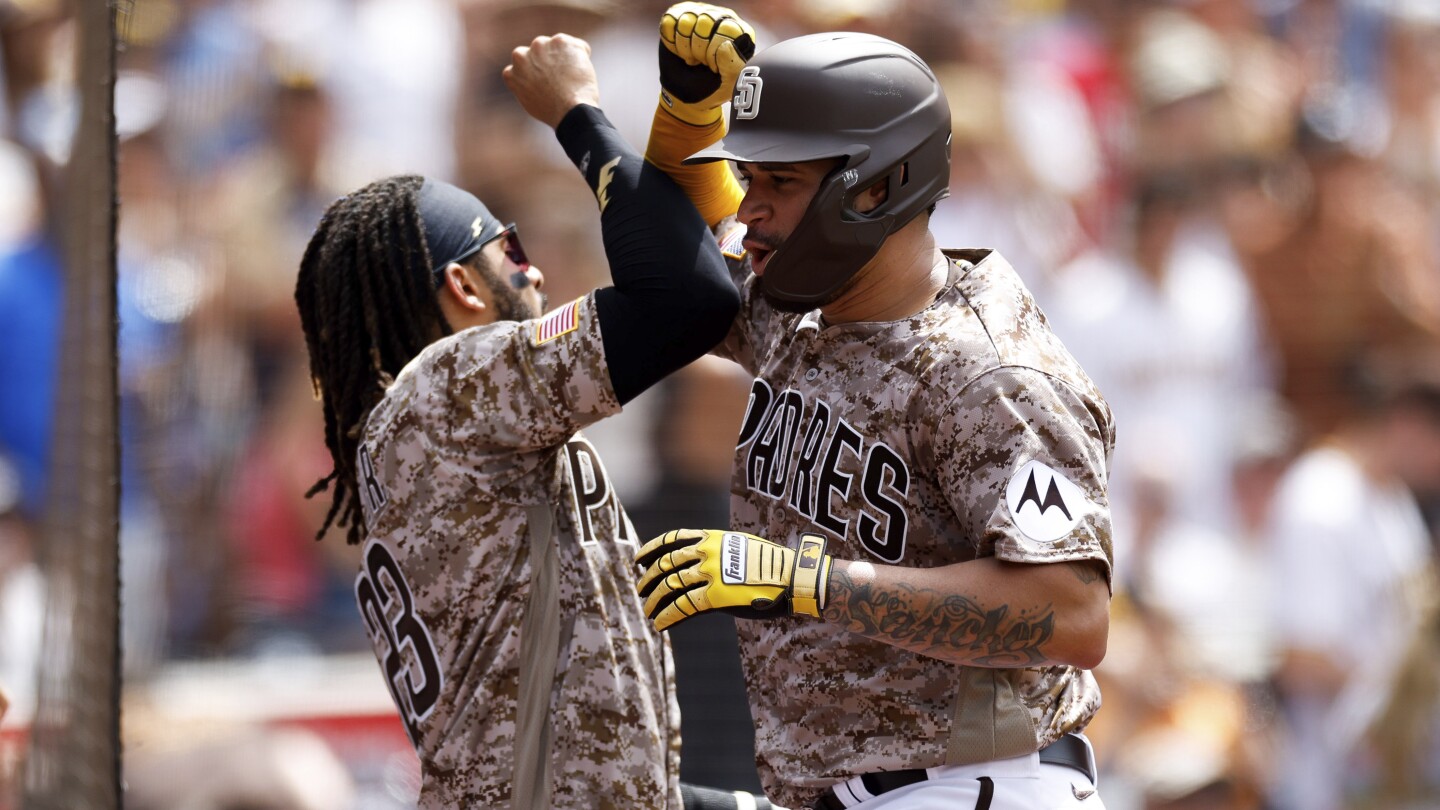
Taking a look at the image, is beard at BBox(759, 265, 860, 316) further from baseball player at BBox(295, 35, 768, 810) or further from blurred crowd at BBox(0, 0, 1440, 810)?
blurred crowd at BBox(0, 0, 1440, 810)

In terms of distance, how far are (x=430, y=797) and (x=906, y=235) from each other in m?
1.42

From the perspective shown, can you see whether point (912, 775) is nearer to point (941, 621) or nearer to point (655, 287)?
point (941, 621)

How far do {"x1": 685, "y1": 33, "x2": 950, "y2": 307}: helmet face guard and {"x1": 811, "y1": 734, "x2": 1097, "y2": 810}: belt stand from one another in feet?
2.76

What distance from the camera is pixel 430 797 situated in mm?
3408

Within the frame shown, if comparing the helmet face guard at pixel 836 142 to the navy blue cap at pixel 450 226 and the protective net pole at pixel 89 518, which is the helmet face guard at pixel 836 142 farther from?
the protective net pole at pixel 89 518

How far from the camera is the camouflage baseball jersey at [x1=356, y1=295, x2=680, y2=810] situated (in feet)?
10.8

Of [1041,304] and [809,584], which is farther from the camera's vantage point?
[1041,304]

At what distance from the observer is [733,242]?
360 centimetres

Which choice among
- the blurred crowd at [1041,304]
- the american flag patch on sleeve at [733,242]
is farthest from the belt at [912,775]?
the blurred crowd at [1041,304]

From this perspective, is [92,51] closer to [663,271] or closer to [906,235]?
[663,271]

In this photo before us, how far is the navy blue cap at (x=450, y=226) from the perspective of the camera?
3564 millimetres

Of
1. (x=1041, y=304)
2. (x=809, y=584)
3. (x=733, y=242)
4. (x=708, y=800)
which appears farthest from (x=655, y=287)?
(x=1041, y=304)

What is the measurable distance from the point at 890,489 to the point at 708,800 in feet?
3.30

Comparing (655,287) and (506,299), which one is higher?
(655,287)
